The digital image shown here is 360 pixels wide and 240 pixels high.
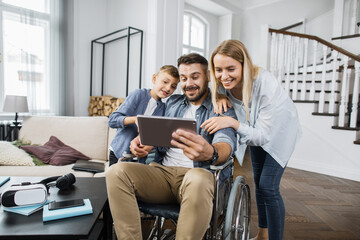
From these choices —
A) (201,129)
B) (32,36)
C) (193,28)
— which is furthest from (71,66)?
(201,129)

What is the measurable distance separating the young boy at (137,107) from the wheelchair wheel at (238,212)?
593 millimetres

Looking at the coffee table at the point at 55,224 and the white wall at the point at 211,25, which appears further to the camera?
the white wall at the point at 211,25

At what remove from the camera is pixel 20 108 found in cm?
276

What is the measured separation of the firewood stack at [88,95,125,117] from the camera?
11.9 feet

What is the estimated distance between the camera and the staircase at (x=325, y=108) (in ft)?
10.6

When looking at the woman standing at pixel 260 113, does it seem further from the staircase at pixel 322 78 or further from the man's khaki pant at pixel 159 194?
the staircase at pixel 322 78

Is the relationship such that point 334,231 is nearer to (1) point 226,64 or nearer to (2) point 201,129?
(2) point 201,129

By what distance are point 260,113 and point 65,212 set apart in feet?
3.50

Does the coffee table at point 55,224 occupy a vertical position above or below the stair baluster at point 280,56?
below

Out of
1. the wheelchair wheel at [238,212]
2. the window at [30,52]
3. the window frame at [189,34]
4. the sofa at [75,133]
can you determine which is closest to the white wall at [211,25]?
the window frame at [189,34]

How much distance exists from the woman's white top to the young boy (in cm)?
37

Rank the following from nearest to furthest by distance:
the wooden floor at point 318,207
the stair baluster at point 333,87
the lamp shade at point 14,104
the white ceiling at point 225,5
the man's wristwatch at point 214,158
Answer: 1. the man's wristwatch at point 214,158
2. the wooden floor at point 318,207
3. the lamp shade at point 14,104
4. the stair baluster at point 333,87
5. the white ceiling at point 225,5

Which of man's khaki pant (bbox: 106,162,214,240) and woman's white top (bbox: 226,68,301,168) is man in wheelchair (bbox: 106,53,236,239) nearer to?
man's khaki pant (bbox: 106,162,214,240)

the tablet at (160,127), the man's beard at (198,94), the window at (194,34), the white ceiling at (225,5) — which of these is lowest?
the tablet at (160,127)
